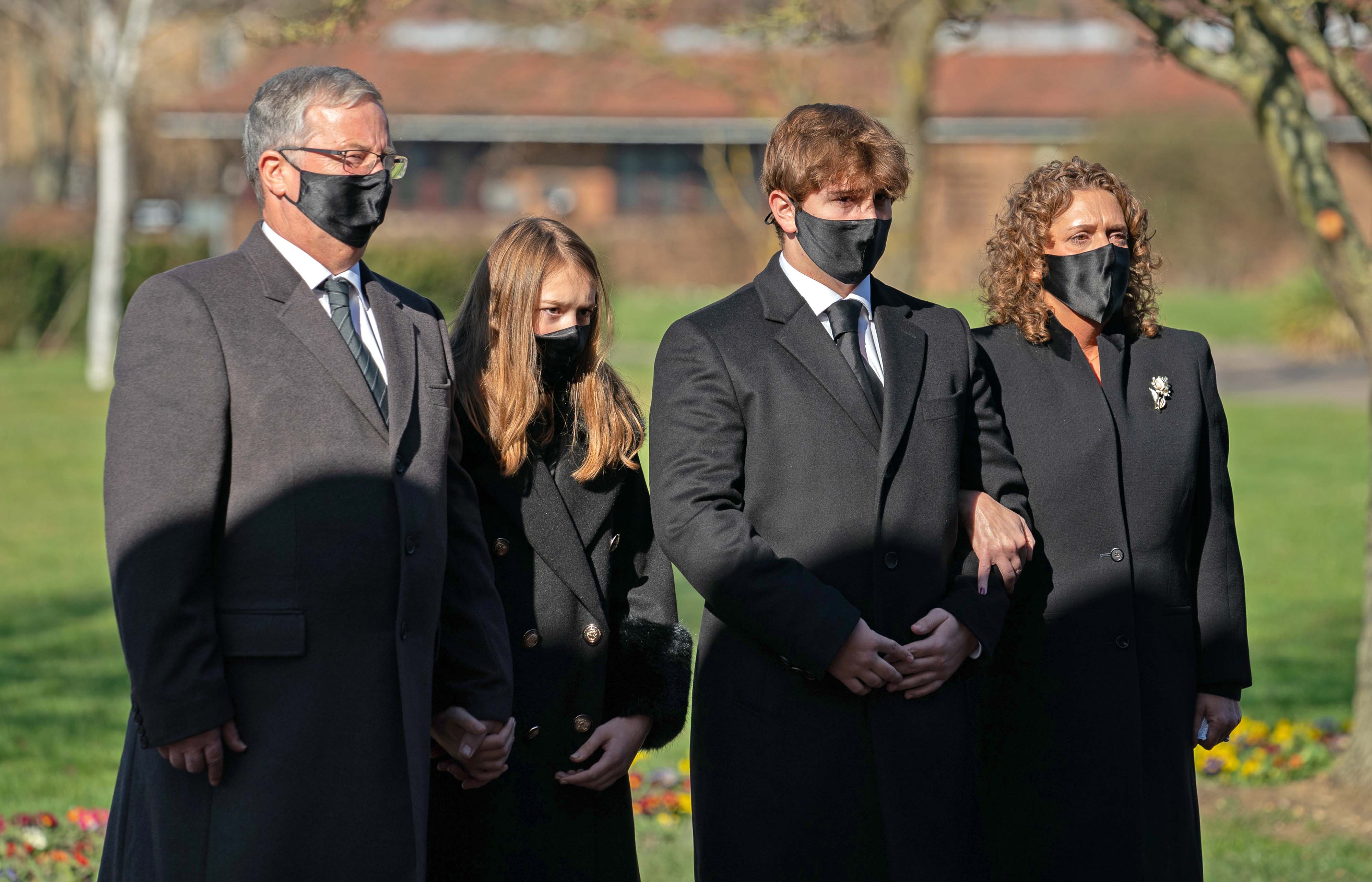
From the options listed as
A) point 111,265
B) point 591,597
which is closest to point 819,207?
point 591,597

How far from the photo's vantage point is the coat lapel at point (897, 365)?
314cm

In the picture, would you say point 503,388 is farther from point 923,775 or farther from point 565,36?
point 565,36

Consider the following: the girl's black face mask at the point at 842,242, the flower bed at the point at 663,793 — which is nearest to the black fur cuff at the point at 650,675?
the girl's black face mask at the point at 842,242

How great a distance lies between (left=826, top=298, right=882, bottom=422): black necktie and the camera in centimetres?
323

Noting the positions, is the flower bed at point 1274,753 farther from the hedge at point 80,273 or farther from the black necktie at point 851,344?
the hedge at point 80,273

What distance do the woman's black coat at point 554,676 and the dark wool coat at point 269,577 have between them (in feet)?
1.11

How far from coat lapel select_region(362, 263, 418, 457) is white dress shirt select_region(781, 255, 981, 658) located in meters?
0.86

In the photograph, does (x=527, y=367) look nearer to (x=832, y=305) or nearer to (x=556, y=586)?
(x=556, y=586)

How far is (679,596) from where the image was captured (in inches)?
365

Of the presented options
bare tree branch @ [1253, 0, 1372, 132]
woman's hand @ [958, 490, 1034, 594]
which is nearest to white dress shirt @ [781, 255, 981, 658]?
woman's hand @ [958, 490, 1034, 594]

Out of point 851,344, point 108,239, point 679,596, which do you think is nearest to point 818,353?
point 851,344

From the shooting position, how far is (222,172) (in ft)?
122

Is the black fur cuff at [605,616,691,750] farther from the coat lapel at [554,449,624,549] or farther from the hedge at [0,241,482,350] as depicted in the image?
the hedge at [0,241,482,350]

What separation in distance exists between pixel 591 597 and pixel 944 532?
82cm
